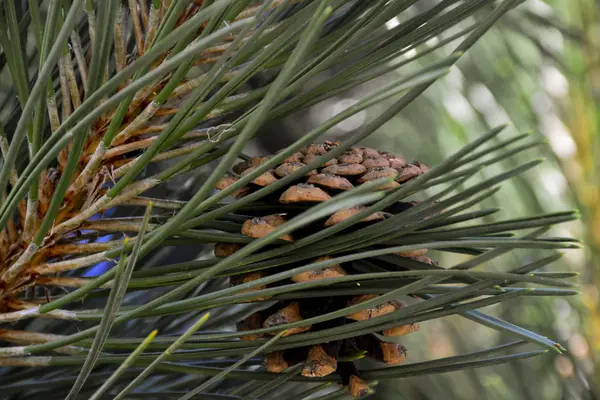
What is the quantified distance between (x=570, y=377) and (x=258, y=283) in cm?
41

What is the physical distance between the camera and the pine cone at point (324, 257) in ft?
0.93

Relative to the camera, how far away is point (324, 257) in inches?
11.5

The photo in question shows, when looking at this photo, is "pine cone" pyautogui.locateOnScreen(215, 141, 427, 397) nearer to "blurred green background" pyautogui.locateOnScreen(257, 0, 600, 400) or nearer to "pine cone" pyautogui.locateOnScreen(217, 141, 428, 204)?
"pine cone" pyautogui.locateOnScreen(217, 141, 428, 204)

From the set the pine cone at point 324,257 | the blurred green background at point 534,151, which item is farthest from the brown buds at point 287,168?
the blurred green background at point 534,151

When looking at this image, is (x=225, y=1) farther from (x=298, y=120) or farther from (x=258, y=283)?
(x=298, y=120)

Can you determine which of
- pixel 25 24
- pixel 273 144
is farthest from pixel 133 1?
pixel 273 144

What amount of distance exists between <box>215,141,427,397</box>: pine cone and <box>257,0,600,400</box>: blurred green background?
29 centimetres

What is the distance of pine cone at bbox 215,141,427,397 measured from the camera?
28 centimetres

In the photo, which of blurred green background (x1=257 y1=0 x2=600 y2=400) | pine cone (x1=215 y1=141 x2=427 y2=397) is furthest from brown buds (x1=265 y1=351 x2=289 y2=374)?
blurred green background (x1=257 y1=0 x2=600 y2=400)

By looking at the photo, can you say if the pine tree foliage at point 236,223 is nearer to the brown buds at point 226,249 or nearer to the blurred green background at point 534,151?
the brown buds at point 226,249

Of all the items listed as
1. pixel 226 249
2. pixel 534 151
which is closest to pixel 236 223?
pixel 226 249

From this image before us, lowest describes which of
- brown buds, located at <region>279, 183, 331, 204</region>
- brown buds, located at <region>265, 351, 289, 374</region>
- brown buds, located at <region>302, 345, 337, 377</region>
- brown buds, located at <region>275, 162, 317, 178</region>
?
brown buds, located at <region>302, 345, 337, 377</region>

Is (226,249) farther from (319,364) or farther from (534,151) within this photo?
(534,151)

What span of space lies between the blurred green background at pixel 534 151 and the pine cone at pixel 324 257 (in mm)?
293
